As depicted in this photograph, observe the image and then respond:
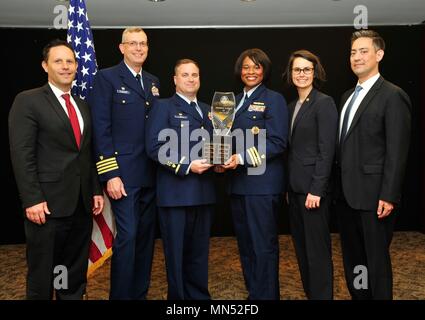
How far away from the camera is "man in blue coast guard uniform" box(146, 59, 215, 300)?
2.81m

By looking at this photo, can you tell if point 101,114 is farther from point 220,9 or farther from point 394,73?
point 394,73

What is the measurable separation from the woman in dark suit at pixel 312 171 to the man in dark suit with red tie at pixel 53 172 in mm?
1259

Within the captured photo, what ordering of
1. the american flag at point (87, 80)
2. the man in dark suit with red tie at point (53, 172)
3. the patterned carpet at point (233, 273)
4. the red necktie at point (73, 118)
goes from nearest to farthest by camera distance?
the man in dark suit with red tie at point (53, 172), the red necktie at point (73, 118), the american flag at point (87, 80), the patterned carpet at point (233, 273)

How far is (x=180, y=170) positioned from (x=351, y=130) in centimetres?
103

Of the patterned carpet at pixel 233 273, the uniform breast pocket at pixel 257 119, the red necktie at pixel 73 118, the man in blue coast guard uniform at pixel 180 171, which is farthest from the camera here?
the patterned carpet at pixel 233 273

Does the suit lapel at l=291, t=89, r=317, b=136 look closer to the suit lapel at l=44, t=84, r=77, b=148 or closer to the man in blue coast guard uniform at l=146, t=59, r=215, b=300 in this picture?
the man in blue coast guard uniform at l=146, t=59, r=215, b=300

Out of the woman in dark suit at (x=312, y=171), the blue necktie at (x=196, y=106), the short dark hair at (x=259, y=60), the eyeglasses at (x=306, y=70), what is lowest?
the woman in dark suit at (x=312, y=171)

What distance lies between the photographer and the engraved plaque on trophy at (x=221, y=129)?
271 cm

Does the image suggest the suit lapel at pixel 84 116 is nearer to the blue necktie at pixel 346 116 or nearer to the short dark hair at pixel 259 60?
the short dark hair at pixel 259 60

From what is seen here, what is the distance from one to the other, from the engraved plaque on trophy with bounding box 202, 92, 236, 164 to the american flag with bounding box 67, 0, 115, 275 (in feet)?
2.80

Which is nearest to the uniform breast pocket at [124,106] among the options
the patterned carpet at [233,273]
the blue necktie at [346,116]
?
the blue necktie at [346,116]

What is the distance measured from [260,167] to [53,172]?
1225mm

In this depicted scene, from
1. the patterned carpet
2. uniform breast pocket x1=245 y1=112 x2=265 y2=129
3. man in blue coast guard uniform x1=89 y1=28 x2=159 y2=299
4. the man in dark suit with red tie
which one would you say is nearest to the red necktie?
the man in dark suit with red tie

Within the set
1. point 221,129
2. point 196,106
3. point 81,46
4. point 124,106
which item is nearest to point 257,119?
point 221,129
